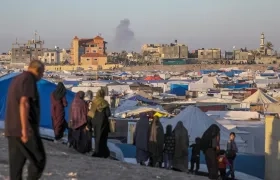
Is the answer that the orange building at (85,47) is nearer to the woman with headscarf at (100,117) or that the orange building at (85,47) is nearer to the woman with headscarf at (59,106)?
the woman with headscarf at (59,106)

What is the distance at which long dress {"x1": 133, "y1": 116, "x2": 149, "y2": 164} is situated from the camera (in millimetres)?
9555

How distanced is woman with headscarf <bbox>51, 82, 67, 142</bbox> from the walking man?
395cm

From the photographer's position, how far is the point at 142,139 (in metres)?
9.64

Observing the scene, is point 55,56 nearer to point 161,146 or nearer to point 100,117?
point 161,146

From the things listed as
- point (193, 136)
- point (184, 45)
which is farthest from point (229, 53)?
point (193, 136)

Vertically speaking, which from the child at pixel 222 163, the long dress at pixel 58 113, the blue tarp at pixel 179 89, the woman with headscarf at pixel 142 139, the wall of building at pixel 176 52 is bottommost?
the blue tarp at pixel 179 89

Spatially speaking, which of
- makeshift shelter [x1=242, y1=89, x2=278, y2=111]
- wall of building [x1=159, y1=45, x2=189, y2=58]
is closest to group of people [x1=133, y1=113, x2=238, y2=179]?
makeshift shelter [x1=242, y1=89, x2=278, y2=111]

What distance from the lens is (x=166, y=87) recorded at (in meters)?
39.9

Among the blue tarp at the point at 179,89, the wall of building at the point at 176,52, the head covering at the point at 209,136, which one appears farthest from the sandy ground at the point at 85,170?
the wall of building at the point at 176,52

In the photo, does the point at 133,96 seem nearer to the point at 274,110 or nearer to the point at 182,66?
the point at 274,110

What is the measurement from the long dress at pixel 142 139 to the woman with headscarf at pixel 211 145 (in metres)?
1.11

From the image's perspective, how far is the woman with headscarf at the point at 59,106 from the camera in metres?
8.71

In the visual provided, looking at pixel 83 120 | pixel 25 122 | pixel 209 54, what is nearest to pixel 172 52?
pixel 209 54

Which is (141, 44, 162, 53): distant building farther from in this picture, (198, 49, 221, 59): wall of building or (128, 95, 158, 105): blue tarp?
(128, 95, 158, 105): blue tarp
